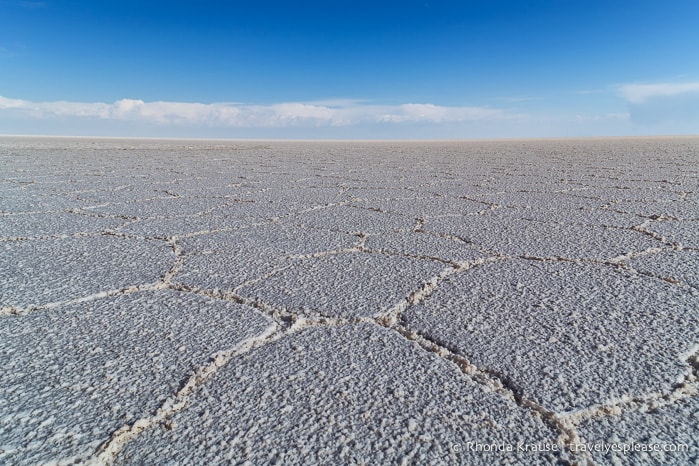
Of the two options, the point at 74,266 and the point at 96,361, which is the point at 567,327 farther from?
the point at 74,266

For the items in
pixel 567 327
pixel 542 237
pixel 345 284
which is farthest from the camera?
pixel 542 237

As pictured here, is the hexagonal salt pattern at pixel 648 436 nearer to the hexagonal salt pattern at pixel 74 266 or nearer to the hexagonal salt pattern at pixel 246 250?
the hexagonal salt pattern at pixel 246 250

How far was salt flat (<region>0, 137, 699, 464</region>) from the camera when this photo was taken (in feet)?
2.35

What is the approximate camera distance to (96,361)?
0.95m

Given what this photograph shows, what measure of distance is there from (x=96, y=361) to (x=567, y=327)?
106 cm

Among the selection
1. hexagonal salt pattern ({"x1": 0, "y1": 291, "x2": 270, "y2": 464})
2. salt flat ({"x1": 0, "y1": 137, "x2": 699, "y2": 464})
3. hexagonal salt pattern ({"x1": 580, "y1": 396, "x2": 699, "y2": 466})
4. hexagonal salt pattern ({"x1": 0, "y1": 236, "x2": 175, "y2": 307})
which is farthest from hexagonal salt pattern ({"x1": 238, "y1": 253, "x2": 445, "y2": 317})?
hexagonal salt pattern ({"x1": 580, "y1": 396, "x2": 699, "y2": 466})

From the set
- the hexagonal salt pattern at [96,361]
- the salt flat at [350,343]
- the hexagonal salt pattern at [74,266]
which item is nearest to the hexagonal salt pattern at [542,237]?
the salt flat at [350,343]

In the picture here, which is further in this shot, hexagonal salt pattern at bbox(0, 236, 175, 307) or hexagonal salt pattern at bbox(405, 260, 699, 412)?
hexagonal salt pattern at bbox(0, 236, 175, 307)

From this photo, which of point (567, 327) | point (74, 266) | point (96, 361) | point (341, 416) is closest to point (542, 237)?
point (567, 327)

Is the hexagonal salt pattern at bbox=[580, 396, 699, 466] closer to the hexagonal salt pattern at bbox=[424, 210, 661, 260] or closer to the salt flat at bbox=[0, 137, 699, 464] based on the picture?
the salt flat at bbox=[0, 137, 699, 464]

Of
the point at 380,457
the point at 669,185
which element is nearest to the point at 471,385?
the point at 380,457

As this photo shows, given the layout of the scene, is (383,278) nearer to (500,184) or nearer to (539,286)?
(539,286)

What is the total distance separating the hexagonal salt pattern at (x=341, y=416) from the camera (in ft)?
2.26

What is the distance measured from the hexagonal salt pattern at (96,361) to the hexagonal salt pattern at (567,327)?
0.51 meters
